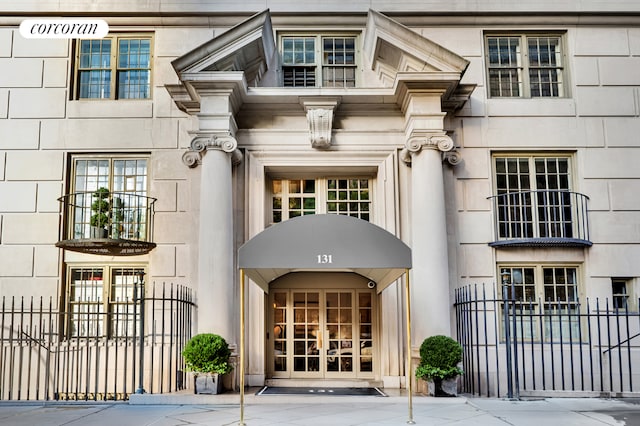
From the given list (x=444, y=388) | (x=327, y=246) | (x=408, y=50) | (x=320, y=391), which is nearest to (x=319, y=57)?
(x=408, y=50)

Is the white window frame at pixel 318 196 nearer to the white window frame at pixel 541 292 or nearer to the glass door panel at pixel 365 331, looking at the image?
the glass door panel at pixel 365 331

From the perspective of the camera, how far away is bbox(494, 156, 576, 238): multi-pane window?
14.1 m

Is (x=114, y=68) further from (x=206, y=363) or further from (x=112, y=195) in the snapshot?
(x=206, y=363)

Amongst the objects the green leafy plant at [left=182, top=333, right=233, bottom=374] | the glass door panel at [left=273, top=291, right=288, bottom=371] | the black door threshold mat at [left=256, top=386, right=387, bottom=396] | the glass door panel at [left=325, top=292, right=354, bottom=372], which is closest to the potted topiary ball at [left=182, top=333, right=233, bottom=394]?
the green leafy plant at [left=182, top=333, right=233, bottom=374]

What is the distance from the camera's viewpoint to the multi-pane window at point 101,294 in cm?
1377

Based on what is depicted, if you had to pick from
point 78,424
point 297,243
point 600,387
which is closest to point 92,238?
point 78,424

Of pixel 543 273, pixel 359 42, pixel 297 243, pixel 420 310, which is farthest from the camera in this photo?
pixel 359 42

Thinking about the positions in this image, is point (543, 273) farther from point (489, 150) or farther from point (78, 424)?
point (78, 424)

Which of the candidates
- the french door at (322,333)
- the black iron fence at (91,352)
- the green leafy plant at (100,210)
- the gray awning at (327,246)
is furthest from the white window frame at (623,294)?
the green leafy plant at (100,210)

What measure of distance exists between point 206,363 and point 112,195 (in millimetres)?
5113

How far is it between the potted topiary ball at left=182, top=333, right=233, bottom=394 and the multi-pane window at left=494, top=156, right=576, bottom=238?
23.9ft

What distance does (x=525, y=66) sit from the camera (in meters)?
14.8

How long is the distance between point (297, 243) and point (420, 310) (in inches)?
188

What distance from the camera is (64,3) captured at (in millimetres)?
14695
